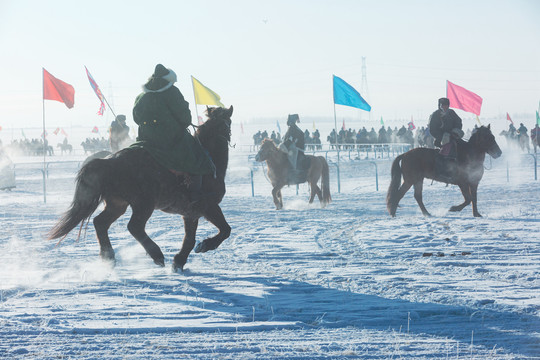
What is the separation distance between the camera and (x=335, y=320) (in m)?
4.67

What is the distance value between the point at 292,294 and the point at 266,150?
9.95 meters

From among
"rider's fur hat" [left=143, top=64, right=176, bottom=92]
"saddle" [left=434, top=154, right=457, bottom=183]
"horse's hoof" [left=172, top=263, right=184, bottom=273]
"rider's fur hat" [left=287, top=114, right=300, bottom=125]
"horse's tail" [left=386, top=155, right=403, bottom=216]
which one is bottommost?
"horse's hoof" [left=172, top=263, right=184, bottom=273]

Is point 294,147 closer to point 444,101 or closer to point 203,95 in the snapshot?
point 444,101

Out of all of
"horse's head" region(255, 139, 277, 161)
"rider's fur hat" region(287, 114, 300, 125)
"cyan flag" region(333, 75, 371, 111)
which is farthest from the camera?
"cyan flag" region(333, 75, 371, 111)

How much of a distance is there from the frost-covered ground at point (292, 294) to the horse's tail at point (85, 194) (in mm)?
647

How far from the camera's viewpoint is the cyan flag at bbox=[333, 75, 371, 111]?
19047 millimetres

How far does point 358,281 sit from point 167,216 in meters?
8.86

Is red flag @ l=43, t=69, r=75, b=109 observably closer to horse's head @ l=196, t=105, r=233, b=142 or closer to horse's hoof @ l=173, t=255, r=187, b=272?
horse's head @ l=196, t=105, r=233, b=142

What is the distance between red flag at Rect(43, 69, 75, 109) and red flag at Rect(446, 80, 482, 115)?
41.7 feet

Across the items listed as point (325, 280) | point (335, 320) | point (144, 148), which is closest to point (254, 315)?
point (335, 320)

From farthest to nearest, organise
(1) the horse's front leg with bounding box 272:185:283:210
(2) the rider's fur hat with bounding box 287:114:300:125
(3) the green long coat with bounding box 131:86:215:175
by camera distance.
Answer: (2) the rider's fur hat with bounding box 287:114:300:125, (1) the horse's front leg with bounding box 272:185:283:210, (3) the green long coat with bounding box 131:86:215:175

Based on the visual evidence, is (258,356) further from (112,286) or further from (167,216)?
(167,216)

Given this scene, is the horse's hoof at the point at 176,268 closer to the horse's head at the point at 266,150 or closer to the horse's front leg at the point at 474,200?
the horse's front leg at the point at 474,200

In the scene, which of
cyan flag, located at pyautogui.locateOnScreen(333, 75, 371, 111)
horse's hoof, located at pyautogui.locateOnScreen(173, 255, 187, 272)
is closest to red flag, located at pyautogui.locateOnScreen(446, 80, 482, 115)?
cyan flag, located at pyautogui.locateOnScreen(333, 75, 371, 111)
